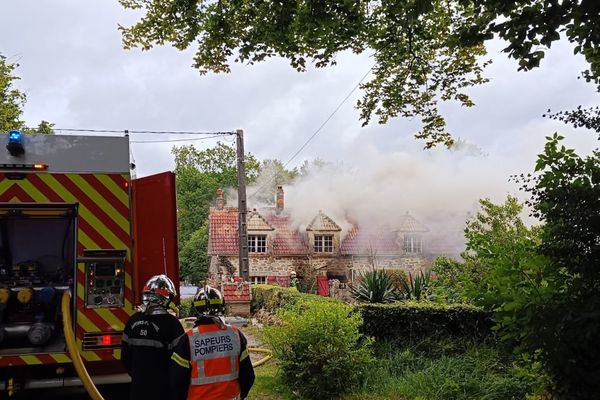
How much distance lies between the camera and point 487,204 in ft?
63.6

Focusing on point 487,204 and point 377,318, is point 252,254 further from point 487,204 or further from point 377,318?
point 377,318

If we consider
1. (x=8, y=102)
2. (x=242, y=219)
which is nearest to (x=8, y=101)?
(x=8, y=102)

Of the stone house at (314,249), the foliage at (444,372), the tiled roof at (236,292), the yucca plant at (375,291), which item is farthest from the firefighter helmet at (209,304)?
the stone house at (314,249)

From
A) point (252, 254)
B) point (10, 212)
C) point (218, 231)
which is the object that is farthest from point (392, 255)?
point (10, 212)

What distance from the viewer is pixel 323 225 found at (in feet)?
113

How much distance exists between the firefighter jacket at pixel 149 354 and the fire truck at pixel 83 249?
1.19 m

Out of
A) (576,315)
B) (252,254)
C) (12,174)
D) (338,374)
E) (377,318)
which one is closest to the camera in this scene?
(576,315)

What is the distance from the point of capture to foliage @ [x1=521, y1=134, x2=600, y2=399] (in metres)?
3.76

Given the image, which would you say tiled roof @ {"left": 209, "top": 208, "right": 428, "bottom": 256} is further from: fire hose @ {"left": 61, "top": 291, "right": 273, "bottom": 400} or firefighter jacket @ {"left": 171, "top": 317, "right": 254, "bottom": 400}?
firefighter jacket @ {"left": 171, "top": 317, "right": 254, "bottom": 400}

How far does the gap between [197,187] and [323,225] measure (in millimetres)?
24489

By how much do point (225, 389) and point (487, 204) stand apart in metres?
16.9

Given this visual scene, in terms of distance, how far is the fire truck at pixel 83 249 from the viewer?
18.0 ft

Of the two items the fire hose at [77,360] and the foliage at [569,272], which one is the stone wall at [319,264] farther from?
the foliage at [569,272]

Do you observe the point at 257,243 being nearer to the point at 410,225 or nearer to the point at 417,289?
the point at 410,225
